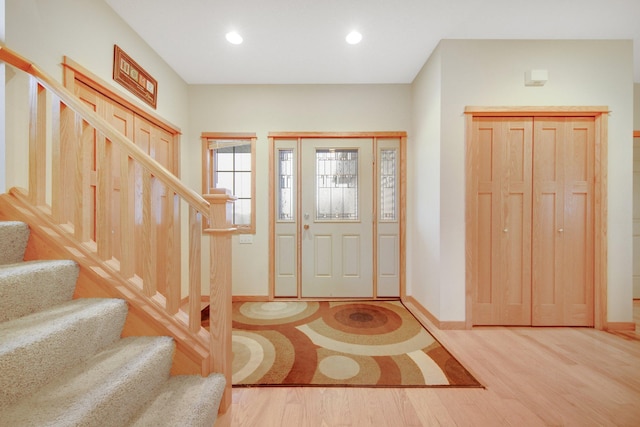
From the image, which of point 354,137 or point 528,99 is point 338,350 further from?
point 528,99

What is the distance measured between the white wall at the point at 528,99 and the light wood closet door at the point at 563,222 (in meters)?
0.18

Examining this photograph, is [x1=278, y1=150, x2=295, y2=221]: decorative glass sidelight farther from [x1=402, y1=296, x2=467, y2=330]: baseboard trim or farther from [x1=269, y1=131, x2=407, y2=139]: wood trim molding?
[x1=402, y1=296, x2=467, y2=330]: baseboard trim

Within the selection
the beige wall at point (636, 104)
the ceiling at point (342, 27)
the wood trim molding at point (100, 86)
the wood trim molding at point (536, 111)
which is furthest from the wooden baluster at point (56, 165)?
the beige wall at point (636, 104)

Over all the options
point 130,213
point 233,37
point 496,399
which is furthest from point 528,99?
point 130,213

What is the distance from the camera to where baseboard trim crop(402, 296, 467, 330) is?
92.7 inches

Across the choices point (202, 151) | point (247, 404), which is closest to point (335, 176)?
point (202, 151)

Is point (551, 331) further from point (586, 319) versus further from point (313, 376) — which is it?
point (313, 376)

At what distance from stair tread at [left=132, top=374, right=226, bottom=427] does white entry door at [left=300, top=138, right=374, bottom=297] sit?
6.53ft

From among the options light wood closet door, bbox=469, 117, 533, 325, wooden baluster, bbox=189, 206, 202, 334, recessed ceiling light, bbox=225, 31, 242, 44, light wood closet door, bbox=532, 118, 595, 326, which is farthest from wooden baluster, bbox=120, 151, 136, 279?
light wood closet door, bbox=532, 118, 595, 326

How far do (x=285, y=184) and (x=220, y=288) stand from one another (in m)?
2.03

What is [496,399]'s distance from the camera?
4.88 feet

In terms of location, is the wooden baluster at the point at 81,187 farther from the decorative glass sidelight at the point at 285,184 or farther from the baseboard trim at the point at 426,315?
the baseboard trim at the point at 426,315

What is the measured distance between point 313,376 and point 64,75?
8.52 ft

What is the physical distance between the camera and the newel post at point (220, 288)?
1354 millimetres
